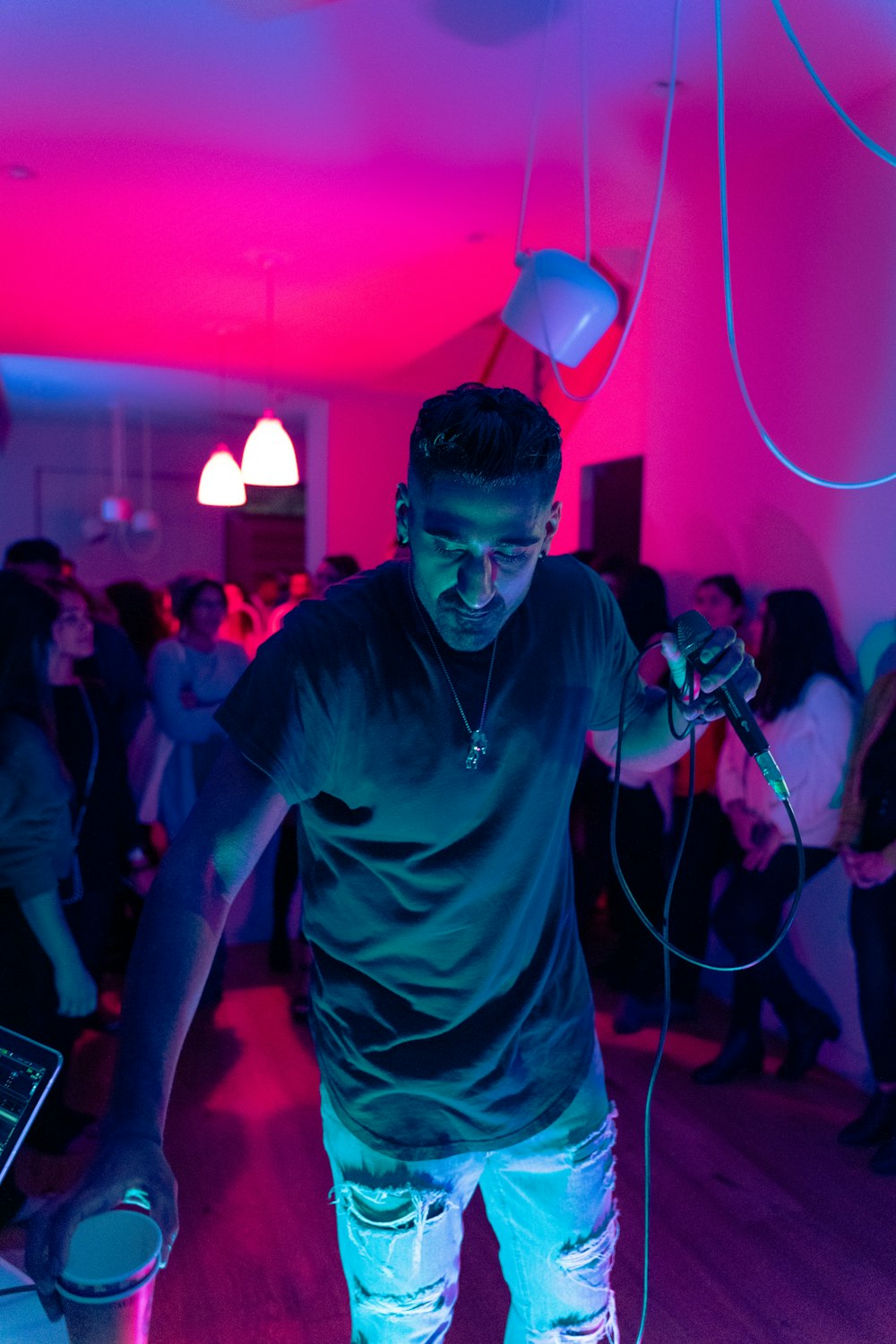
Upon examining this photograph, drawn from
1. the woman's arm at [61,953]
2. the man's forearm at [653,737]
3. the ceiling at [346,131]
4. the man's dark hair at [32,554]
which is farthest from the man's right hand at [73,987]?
the ceiling at [346,131]

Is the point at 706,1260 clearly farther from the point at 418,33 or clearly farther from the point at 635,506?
the point at 635,506

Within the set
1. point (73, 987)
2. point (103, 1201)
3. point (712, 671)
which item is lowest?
point (73, 987)

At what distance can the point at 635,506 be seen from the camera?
5.19 meters

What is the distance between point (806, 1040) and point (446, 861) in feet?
8.48

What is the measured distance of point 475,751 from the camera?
1116 mm

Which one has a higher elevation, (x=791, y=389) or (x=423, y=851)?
(x=791, y=389)

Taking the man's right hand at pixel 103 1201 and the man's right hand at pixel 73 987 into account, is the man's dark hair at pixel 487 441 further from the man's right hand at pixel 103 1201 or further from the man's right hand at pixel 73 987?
the man's right hand at pixel 73 987

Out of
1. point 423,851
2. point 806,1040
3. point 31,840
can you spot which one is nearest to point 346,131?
point 31,840

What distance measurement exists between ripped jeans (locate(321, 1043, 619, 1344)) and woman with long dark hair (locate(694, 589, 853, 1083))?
2.04m

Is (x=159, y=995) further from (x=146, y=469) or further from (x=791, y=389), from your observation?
(x=146, y=469)

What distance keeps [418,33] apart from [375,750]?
8.01ft

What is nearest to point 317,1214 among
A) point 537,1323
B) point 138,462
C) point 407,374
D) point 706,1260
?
point 706,1260

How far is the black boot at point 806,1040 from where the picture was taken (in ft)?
10.5

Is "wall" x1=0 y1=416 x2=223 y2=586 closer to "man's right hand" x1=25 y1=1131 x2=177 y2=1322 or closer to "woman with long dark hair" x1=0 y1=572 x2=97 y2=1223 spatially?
"woman with long dark hair" x1=0 y1=572 x2=97 y2=1223
